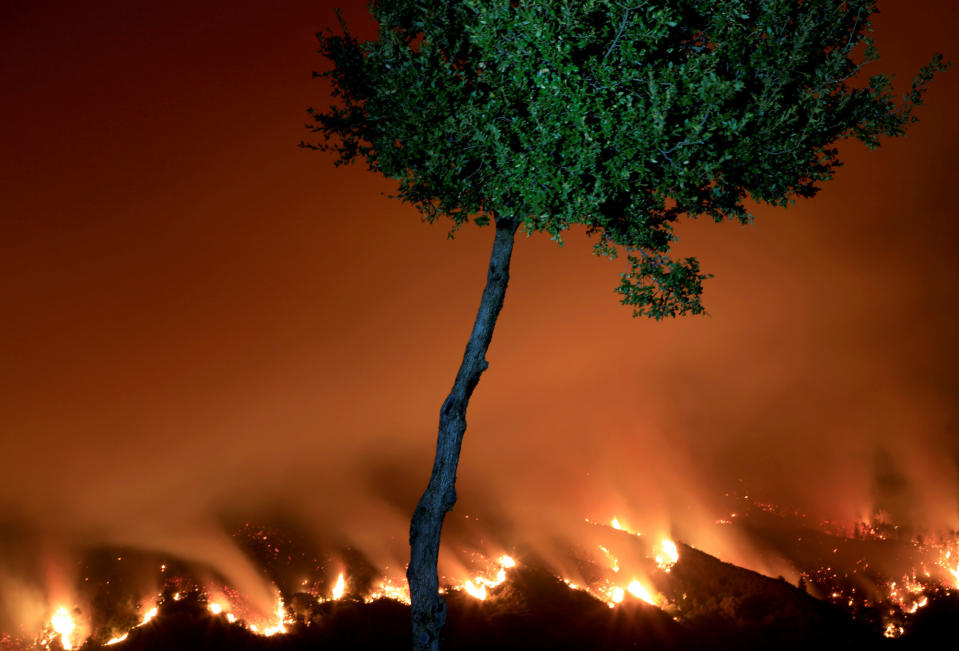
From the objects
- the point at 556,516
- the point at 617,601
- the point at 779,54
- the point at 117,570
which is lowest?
the point at 617,601

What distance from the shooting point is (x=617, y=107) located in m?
11.1

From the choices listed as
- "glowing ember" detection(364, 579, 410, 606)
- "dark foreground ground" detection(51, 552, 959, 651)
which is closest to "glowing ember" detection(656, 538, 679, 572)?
"dark foreground ground" detection(51, 552, 959, 651)

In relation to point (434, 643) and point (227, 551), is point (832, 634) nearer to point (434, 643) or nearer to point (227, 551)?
point (434, 643)

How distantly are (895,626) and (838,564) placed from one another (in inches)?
953

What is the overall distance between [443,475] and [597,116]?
890 centimetres

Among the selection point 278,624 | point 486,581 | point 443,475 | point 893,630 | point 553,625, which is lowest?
point 893,630

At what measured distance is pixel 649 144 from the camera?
10961mm

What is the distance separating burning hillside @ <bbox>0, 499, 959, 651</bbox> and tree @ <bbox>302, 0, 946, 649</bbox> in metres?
13.6

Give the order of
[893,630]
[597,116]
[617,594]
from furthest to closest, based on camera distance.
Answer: [893,630] < [617,594] < [597,116]

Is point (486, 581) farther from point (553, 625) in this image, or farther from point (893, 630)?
point (893, 630)

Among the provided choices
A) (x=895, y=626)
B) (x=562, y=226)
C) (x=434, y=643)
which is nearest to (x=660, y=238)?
(x=562, y=226)

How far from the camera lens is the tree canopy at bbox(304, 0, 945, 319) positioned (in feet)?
35.0

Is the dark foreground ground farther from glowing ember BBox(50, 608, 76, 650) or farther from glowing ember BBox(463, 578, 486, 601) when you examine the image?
glowing ember BBox(50, 608, 76, 650)

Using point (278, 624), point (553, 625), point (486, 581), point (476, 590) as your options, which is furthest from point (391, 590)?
point (553, 625)
